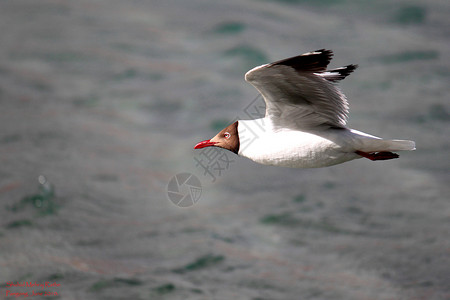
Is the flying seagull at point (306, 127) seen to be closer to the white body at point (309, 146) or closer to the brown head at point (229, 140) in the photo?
the white body at point (309, 146)

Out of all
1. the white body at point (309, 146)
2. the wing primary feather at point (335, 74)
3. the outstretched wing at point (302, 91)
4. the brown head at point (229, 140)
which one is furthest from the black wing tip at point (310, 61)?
the brown head at point (229, 140)

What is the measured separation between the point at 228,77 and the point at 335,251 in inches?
519

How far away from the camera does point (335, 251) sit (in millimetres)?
36906

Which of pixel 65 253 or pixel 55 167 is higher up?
pixel 55 167

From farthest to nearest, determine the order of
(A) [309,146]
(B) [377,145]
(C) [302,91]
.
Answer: (A) [309,146]
(C) [302,91]
(B) [377,145]

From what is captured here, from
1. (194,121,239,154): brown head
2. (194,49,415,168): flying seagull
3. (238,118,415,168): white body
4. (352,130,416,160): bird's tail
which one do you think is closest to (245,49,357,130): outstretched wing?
(194,49,415,168): flying seagull

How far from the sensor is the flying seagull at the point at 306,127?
251 inches

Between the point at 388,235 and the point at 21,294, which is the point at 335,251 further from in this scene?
the point at 21,294

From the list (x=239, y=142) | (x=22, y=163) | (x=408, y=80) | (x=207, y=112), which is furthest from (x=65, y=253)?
(x=239, y=142)

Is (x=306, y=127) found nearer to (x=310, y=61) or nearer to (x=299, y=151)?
(x=299, y=151)

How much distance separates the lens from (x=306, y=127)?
22.5 ft

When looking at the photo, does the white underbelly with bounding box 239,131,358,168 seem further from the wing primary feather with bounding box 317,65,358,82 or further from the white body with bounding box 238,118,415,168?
the wing primary feather with bounding box 317,65,358,82

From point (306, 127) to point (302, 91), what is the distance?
0.49 meters

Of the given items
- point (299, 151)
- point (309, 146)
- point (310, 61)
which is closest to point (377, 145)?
point (309, 146)
